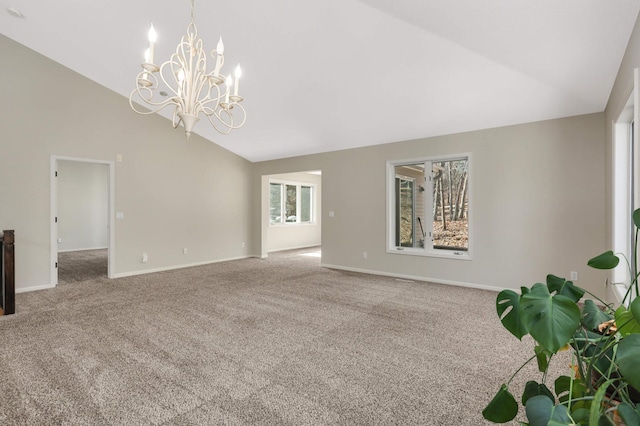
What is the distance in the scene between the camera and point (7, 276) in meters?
3.72

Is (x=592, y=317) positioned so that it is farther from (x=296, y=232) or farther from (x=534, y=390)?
(x=296, y=232)

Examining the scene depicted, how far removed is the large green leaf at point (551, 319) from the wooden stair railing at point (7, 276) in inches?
196

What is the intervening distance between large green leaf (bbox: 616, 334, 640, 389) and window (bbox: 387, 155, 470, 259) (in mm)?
4488

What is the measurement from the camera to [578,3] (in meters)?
2.12

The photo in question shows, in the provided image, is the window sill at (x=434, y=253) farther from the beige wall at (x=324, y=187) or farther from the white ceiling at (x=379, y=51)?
the white ceiling at (x=379, y=51)

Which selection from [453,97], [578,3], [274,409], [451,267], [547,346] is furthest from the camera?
[451,267]

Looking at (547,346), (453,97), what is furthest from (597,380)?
(453,97)

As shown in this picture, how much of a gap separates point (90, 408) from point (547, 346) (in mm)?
2379

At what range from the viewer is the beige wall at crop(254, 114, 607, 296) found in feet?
13.4

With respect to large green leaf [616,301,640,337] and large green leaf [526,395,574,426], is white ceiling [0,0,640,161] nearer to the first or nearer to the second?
large green leaf [616,301,640,337]

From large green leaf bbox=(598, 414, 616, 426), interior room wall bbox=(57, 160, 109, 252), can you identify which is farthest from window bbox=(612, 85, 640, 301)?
interior room wall bbox=(57, 160, 109, 252)

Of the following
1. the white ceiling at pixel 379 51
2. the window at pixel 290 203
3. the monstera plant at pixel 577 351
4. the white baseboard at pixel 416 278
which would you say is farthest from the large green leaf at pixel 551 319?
the window at pixel 290 203

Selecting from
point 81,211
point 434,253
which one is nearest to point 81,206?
point 81,211

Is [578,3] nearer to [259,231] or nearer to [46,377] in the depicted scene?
[46,377]
